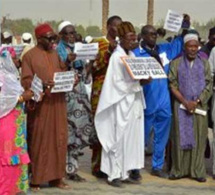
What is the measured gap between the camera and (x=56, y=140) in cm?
641

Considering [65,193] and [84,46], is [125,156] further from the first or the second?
[84,46]

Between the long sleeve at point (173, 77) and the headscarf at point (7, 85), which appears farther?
the long sleeve at point (173, 77)

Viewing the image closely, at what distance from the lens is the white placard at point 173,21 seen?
7.15 meters

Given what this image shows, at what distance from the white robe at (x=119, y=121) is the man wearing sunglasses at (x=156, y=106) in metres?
0.40

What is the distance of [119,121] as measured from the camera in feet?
21.8

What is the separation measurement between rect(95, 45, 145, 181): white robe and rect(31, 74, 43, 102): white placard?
1.00 meters

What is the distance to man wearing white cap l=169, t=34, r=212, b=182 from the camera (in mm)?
6977

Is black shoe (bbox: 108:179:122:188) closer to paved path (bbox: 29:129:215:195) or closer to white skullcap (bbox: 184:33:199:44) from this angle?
paved path (bbox: 29:129:215:195)

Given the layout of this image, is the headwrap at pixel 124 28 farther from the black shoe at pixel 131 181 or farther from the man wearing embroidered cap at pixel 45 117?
the black shoe at pixel 131 181

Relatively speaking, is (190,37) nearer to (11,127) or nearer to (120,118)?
(120,118)

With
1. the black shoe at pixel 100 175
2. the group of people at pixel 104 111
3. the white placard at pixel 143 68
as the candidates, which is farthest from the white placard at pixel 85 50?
the black shoe at pixel 100 175

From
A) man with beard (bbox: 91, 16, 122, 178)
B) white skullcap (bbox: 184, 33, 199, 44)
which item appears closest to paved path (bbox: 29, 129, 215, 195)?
man with beard (bbox: 91, 16, 122, 178)

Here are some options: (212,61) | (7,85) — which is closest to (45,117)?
(7,85)

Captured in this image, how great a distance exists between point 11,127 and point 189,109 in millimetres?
2307
